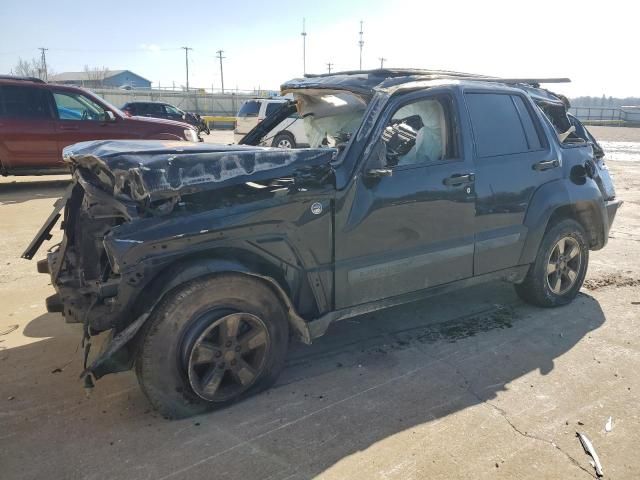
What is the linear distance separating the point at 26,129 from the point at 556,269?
9183mm

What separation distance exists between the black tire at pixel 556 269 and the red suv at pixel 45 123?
8.23 m

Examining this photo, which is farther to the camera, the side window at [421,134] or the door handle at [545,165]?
the door handle at [545,165]

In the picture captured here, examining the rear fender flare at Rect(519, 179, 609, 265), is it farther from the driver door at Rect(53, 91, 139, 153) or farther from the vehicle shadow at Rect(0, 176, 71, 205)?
the vehicle shadow at Rect(0, 176, 71, 205)

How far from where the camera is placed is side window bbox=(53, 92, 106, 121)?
32.1 ft

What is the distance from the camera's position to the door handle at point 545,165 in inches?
170

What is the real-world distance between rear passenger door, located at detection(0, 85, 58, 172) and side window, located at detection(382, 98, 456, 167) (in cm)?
785

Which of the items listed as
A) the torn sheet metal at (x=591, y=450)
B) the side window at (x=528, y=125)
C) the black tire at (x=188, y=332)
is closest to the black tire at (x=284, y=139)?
the side window at (x=528, y=125)

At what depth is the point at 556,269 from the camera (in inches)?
185

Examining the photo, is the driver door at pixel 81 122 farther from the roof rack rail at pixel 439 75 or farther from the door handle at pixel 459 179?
the door handle at pixel 459 179

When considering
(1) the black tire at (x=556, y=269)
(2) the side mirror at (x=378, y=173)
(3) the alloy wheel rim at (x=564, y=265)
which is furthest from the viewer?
(3) the alloy wheel rim at (x=564, y=265)

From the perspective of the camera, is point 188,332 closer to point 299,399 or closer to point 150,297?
point 150,297

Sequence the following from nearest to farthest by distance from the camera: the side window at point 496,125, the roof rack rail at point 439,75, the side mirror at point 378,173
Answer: the side mirror at point 378,173 → the roof rack rail at point 439,75 → the side window at point 496,125

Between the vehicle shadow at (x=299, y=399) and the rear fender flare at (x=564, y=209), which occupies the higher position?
the rear fender flare at (x=564, y=209)

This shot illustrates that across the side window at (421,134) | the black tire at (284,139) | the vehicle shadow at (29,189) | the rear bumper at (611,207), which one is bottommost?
the vehicle shadow at (29,189)
